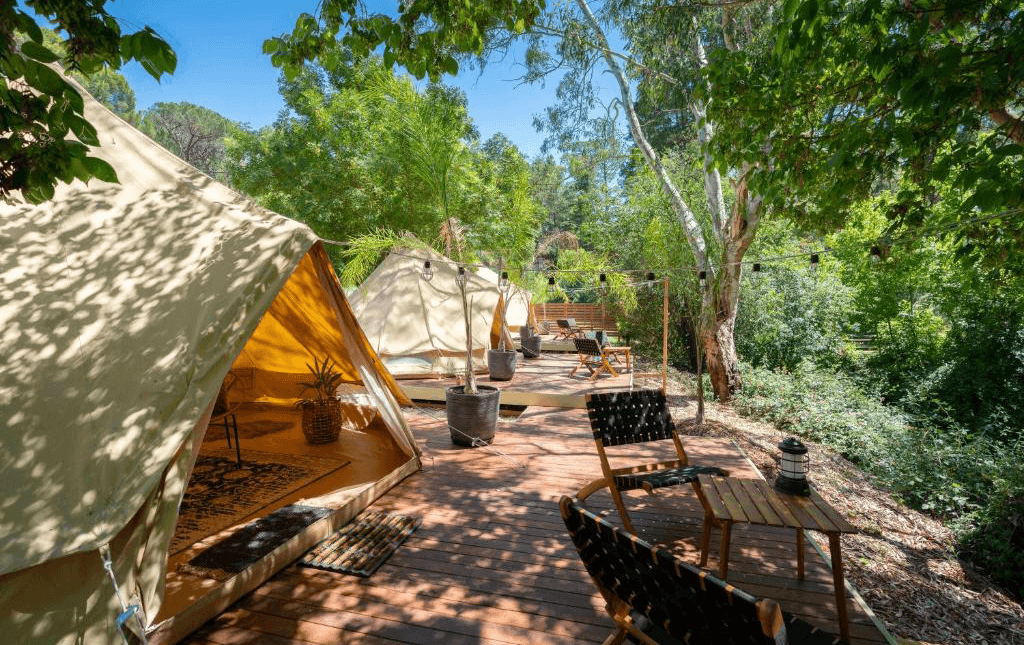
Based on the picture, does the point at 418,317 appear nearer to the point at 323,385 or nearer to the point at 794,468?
the point at 323,385

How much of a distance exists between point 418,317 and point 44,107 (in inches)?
339

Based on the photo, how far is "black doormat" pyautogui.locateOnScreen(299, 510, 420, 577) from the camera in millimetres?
3221

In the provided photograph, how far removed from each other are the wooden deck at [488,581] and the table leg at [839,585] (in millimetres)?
82

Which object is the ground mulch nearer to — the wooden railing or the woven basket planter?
the woven basket planter

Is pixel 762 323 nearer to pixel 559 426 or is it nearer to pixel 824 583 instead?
pixel 559 426

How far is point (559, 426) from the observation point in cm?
691

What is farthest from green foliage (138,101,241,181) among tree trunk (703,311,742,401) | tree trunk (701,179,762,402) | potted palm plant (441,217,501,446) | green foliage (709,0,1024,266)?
green foliage (709,0,1024,266)

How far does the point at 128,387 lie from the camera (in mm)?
2629

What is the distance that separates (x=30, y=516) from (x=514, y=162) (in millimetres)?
14237

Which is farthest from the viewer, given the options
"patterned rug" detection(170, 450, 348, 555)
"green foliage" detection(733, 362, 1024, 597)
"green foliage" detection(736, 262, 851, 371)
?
"green foliage" detection(736, 262, 851, 371)

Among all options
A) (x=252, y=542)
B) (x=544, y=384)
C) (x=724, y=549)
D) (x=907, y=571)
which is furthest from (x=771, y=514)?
(x=544, y=384)

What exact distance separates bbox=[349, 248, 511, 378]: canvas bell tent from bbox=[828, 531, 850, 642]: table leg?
8.01 metres

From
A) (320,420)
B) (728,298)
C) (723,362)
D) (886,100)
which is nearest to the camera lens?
(886,100)

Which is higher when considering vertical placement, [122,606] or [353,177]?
[353,177]
